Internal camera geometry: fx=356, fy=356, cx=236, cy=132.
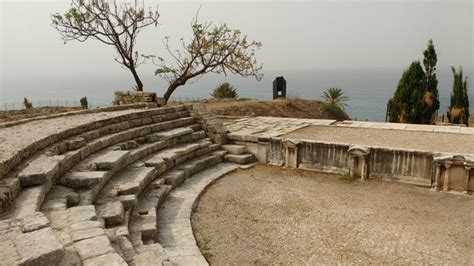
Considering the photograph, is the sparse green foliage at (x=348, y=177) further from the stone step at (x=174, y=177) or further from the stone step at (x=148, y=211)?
the stone step at (x=148, y=211)

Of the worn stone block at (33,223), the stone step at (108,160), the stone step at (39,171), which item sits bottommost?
the worn stone block at (33,223)

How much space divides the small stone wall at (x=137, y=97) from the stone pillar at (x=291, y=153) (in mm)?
6096

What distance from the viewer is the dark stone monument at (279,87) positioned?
28.5 metres

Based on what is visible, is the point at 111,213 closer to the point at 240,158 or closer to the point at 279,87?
the point at 240,158

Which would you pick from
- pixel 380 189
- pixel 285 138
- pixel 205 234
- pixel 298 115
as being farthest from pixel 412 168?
pixel 298 115

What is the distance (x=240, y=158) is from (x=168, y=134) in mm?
2208

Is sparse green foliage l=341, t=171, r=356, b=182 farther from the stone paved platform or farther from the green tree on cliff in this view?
the green tree on cliff

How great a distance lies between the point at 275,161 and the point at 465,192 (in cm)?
482

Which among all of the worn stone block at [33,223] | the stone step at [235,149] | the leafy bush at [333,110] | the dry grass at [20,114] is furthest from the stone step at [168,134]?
the leafy bush at [333,110]

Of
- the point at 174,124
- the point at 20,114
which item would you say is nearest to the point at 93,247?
the point at 174,124

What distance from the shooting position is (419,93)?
72.2 feet

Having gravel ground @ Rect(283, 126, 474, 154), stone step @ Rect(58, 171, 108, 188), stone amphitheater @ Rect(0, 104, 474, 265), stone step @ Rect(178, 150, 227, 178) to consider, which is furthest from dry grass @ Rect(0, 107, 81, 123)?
gravel ground @ Rect(283, 126, 474, 154)

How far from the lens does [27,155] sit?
240 inches

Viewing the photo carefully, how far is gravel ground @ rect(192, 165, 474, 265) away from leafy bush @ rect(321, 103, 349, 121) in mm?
20017
